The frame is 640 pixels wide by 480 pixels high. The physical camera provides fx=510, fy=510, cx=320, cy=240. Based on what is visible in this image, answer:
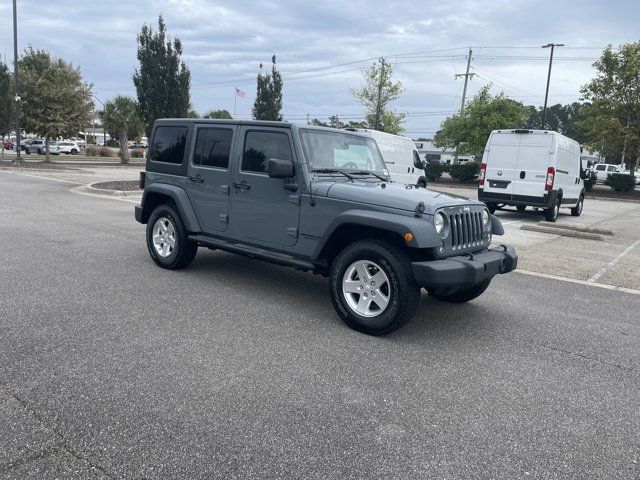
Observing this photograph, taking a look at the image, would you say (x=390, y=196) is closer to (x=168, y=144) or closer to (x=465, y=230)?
(x=465, y=230)

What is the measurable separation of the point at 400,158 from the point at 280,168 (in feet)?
46.6

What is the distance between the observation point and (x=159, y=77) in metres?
18.8

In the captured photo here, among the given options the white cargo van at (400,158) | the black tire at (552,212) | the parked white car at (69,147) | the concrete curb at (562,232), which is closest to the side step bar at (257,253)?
the concrete curb at (562,232)

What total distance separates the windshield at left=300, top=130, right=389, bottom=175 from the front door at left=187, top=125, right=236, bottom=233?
1.07 meters

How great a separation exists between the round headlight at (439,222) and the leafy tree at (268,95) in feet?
90.1

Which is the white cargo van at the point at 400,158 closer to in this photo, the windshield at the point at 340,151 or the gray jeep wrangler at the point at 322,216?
the windshield at the point at 340,151

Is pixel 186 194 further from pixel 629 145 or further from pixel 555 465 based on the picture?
pixel 629 145

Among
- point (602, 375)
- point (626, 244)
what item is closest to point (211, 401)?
point (602, 375)

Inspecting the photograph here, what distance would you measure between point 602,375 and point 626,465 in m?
1.31

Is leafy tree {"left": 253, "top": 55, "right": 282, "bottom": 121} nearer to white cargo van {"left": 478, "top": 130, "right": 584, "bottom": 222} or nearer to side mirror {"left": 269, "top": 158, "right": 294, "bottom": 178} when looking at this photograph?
white cargo van {"left": 478, "top": 130, "right": 584, "bottom": 222}

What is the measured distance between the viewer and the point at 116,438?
9.27ft

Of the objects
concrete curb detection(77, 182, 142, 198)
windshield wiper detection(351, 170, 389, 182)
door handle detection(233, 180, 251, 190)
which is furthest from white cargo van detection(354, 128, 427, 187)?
door handle detection(233, 180, 251, 190)

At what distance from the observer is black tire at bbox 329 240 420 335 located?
437cm

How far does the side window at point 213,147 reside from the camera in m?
5.96
